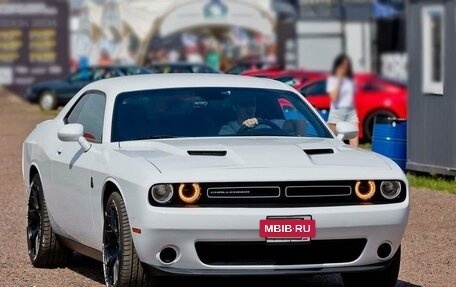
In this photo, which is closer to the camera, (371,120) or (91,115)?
(91,115)

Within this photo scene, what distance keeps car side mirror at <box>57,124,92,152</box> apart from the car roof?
44 centimetres

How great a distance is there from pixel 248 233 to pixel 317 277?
7.00 ft

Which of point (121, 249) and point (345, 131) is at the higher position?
point (345, 131)

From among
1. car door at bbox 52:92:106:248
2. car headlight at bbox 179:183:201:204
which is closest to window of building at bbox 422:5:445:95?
car door at bbox 52:92:106:248

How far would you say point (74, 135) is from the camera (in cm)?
902

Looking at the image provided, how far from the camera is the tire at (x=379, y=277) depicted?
8.49 meters

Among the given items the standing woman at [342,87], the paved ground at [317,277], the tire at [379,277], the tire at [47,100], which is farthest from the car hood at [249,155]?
the tire at [47,100]

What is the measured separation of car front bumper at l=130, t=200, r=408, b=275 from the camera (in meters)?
7.80

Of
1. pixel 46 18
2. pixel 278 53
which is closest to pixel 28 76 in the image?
pixel 46 18

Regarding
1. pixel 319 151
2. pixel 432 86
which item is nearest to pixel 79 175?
pixel 319 151

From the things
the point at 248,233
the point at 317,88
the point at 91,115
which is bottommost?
the point at 317,88

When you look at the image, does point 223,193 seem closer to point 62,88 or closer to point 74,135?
point 74,135

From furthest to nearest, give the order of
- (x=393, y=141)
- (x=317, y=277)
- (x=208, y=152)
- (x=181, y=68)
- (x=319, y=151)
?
(x=181, y=68), (x=393, y=141), (x=317, y=277), (x=319, y=151), (x=208, y=152)

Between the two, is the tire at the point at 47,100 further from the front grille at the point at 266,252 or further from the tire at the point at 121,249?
the front grille at the point at 266,252
